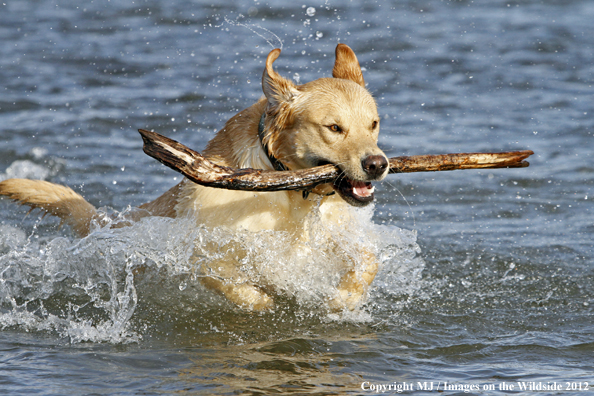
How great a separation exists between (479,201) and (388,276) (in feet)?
8.65

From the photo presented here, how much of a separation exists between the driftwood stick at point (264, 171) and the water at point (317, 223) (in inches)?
28.5

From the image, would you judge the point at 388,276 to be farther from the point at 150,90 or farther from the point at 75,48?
the point at 75,48

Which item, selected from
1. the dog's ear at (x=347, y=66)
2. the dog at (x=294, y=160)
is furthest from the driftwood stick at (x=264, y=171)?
the dog's ear at (x=347, y=66)

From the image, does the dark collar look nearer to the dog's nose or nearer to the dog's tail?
the dog's nose

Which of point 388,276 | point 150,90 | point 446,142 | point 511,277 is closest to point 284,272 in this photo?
point 388,276

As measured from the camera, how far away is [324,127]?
460cm

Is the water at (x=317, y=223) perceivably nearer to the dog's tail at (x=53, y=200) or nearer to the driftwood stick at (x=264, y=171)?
the dog's tail at (x=53, y=200)

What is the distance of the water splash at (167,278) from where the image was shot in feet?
16.2

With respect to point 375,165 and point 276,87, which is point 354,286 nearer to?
point 375,165

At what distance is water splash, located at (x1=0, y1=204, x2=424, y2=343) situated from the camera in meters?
4.94

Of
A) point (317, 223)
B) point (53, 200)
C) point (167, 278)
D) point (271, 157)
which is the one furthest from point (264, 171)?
point (53, 200)

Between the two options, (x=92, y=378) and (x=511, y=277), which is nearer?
(x=92, y=378)

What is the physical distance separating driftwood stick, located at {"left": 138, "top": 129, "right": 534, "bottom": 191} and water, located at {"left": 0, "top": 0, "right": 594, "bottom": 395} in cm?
72

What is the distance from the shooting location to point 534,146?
947 cm
